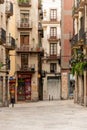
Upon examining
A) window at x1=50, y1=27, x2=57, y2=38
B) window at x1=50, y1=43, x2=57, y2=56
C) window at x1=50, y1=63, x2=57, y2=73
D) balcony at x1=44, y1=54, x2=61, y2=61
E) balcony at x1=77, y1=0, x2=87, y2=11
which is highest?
window at x1=50, y1=27, x2=57, y2=38

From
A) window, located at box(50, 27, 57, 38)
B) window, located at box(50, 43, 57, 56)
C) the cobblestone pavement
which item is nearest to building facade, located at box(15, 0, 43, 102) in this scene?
window, located at box(50, 43, 57, 56)

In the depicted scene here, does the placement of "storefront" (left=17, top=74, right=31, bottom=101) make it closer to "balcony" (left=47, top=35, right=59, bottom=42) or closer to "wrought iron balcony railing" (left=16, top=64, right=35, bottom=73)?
"wrought iron balcony railing" (left=16, top=64, right=35, bottom=73)

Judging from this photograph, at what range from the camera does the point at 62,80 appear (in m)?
79.2

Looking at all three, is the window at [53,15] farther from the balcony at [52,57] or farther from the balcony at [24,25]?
the balcony at [24,25]

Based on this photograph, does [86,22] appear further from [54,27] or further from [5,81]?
[54,27]

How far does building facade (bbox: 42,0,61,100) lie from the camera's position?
85500mm

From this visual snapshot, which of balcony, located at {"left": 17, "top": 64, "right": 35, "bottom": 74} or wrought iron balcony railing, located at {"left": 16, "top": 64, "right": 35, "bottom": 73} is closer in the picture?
balcony, located at {"left": 17, "top": 64, "right": 35, "bottom": 74}

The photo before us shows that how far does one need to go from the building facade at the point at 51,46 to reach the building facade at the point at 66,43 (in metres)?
6.26

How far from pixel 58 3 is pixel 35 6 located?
15424 millimetres

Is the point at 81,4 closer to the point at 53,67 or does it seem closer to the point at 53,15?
the point at 53,15

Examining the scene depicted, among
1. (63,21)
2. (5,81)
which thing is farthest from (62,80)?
(5,81)

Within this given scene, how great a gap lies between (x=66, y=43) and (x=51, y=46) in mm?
10401

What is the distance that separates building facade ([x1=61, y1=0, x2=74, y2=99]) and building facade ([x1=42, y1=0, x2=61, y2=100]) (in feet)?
20.5

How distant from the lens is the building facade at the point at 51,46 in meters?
85.5
